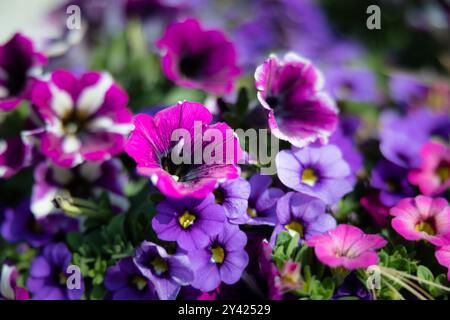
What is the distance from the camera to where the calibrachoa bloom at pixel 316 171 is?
0.74 meters

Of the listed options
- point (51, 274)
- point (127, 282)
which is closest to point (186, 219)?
point (127, 282)

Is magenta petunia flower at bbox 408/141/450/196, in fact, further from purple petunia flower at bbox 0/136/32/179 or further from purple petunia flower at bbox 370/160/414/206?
purple petunia flower at bbox 0/136/32/179

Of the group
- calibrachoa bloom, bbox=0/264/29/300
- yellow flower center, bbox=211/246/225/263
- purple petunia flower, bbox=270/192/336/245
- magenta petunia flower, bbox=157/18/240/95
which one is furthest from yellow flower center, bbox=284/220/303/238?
calibrachoa bloom, bbox=0/264/29/300

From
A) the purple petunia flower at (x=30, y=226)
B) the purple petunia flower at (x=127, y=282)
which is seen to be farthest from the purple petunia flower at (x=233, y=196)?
the purple petunia flower at (x=30, y=226)

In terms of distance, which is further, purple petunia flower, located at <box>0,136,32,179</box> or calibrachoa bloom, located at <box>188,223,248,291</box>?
purple petunia flower, located at <box>0,136,32,179</box>

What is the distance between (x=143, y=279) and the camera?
743 mm

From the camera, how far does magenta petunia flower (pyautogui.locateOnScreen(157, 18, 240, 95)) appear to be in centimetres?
87

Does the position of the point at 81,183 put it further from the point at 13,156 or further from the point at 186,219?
the point at 186,219

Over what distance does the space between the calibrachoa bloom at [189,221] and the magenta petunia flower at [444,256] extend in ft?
0.87

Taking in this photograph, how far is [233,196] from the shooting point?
705mm

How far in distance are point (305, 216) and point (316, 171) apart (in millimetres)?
76

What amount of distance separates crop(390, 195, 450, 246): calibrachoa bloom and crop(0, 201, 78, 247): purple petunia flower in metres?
0.47

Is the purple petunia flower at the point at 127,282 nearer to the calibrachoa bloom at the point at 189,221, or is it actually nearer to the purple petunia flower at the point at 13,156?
the calibrachoa bloom at the point at 189,221
